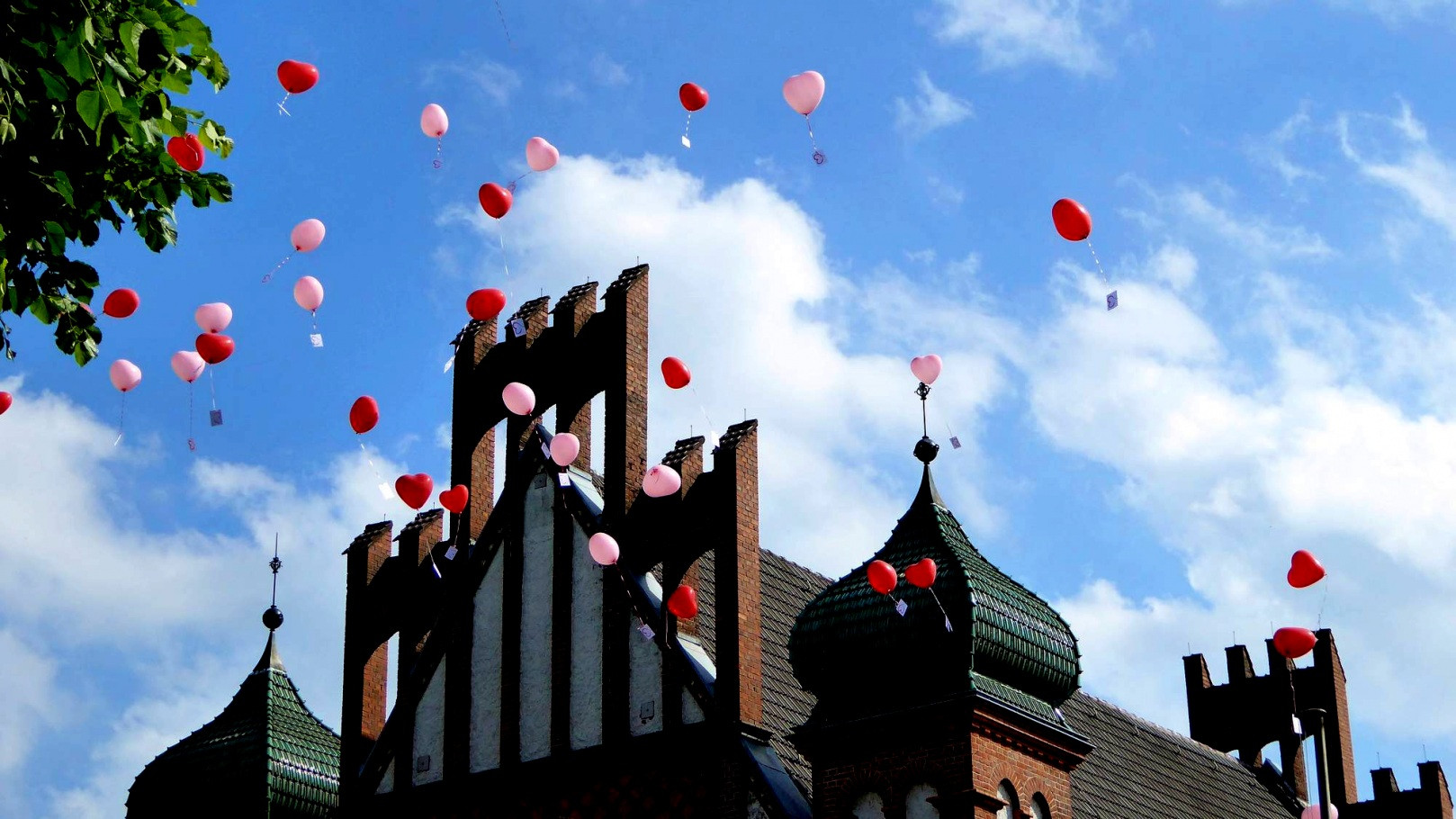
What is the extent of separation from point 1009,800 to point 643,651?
180 inches

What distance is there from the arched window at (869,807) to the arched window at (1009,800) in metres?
1.29

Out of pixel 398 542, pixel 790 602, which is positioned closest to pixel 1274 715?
pixel 790 602

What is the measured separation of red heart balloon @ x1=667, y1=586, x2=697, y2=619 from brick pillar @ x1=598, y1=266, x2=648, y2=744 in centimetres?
97

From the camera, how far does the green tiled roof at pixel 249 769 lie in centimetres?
2848

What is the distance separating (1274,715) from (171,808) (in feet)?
82.1

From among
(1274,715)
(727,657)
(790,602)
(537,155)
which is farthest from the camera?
(1274,715)

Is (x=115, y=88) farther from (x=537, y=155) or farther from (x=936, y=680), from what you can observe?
(x=936, y=680)

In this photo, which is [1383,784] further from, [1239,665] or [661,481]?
[661,481]

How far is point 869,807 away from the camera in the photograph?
23.5 metres

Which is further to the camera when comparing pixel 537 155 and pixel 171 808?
pixel 171 808

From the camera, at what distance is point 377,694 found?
2783 centimetres

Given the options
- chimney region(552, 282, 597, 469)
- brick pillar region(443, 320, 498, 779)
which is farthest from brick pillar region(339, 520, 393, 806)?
chimney region(552, 282, 597, 469)

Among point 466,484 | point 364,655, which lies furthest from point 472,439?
point 364,655

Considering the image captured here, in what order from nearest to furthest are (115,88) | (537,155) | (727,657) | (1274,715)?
(115,88), (537,155), (727,657), (1274,715)
